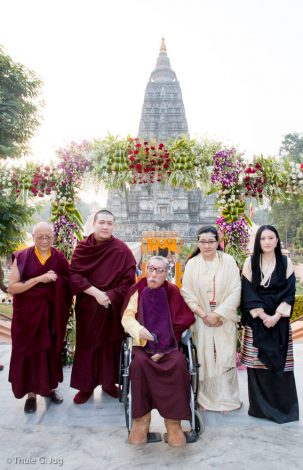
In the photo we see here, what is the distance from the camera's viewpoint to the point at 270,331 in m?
3.71

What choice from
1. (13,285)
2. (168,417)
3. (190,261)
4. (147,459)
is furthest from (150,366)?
(13,285)

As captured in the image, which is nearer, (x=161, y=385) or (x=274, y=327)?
(x=161, y=385)

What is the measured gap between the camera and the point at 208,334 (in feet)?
12.8

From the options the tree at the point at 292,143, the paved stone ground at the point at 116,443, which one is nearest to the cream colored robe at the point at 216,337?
the paved stone ground at the point at 116,443

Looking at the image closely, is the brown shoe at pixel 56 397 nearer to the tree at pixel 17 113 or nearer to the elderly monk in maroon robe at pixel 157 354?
the elderly monk in maroon robe at pixel 157 354

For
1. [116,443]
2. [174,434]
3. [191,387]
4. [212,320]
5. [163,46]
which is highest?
[163,46]

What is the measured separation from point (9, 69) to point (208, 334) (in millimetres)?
13027

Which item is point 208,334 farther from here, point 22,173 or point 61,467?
point 22,173

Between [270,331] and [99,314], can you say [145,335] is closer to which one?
[99,314]

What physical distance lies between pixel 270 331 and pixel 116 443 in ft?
5.90

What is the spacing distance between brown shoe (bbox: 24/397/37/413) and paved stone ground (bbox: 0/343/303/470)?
7 centimetres

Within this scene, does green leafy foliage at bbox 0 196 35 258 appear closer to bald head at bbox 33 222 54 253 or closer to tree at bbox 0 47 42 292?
tree at bbox 0 47 42 292

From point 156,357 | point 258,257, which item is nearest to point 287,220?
point 258,257

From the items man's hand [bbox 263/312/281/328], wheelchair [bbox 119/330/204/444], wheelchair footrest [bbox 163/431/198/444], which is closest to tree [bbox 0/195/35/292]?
wheelchair [bbox 119/330/204/444]
